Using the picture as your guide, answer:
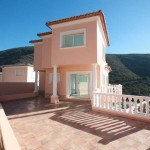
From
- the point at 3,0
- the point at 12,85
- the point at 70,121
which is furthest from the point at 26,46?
the point at 70,121

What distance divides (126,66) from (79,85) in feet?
139

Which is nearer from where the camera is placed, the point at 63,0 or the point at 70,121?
the point at 70,121

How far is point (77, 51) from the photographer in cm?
1362

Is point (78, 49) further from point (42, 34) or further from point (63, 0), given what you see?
point (42, 34)

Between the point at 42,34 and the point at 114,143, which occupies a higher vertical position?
the point at 42,34

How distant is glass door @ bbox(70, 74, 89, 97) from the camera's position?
17.8 metres

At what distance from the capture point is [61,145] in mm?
5172

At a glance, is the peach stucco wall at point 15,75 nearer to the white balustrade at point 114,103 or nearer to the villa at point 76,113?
the villa at point 76,113

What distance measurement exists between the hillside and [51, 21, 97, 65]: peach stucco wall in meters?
31.8

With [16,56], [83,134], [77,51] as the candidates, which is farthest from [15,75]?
[16,56]

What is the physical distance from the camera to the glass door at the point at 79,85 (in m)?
17.8

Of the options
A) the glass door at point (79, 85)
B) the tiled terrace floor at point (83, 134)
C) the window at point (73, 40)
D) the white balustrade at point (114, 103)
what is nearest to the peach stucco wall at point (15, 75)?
the glass door at point (79, 85)

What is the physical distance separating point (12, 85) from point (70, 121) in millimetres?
15902

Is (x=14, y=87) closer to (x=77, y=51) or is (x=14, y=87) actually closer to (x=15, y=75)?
(x=15, y=75)
